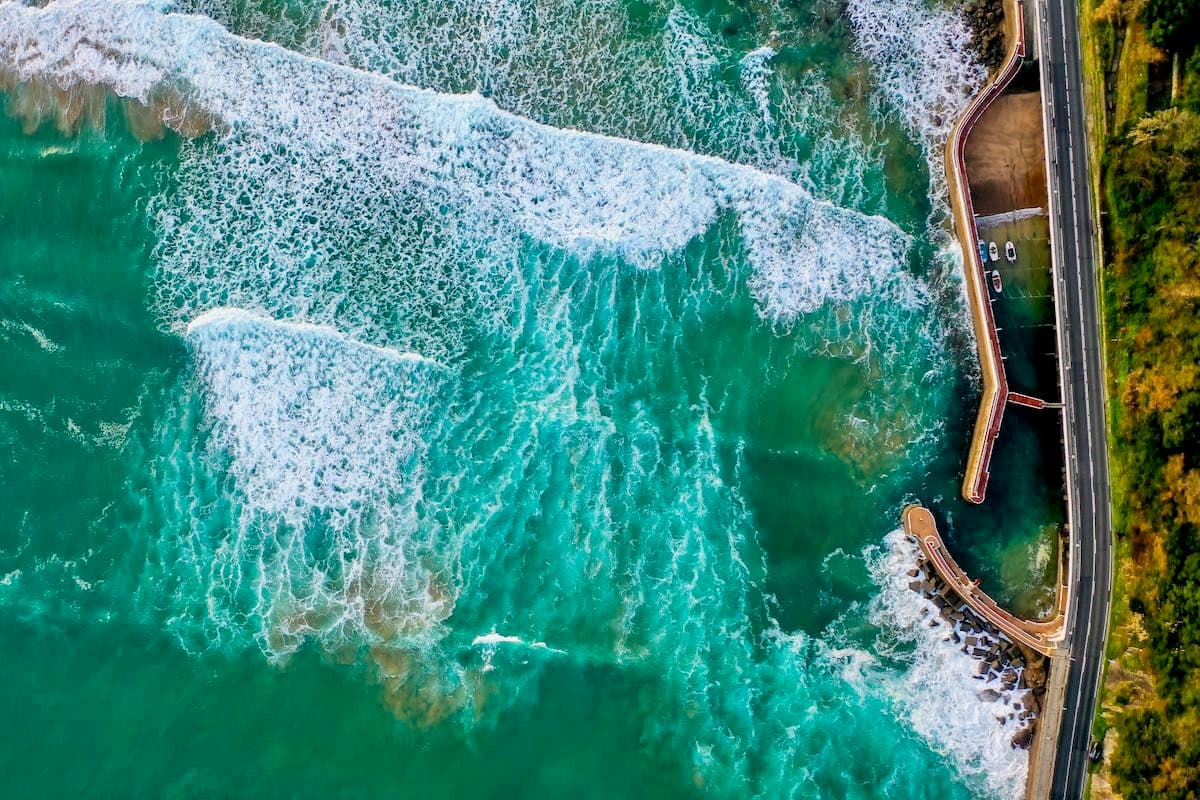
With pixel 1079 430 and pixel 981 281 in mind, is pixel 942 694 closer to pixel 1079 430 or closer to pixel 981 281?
pixel 1079 430

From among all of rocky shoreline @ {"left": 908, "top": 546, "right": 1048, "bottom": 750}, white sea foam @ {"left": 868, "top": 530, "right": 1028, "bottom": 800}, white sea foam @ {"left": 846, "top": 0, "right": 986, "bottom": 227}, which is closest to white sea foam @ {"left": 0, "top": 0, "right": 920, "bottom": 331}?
white sea foam @ {"left": 846, "top": 0, "right": 986, "bottom": 227}

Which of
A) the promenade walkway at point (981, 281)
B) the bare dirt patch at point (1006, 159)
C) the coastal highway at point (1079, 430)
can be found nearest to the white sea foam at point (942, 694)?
the coastal highway at point (1079, 430)

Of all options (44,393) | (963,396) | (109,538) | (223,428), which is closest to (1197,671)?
(963,396)

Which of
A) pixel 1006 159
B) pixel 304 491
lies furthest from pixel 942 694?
pixel 304 491

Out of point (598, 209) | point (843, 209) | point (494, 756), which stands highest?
point (843, 209)

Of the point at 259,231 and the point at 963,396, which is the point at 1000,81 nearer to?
the point at 963,396

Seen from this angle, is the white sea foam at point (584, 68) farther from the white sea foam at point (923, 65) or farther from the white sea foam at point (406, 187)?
the white sea foam at point (923, 65)
